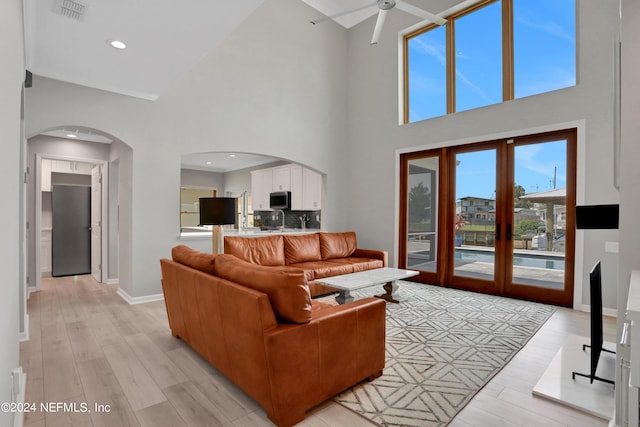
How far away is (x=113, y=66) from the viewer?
10.8 ft

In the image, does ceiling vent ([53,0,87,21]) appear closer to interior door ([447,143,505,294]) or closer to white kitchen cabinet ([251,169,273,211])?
interior door ([447,143,505,294])

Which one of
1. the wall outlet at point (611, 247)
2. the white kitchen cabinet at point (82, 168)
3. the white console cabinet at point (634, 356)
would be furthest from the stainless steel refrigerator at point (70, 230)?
the wall outlet at point (611, 247)

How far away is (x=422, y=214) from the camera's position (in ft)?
19.1

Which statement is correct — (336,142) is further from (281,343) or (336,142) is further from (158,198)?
(281,343)

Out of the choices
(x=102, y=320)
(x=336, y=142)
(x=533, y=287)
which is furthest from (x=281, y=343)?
(x=336, y=142)

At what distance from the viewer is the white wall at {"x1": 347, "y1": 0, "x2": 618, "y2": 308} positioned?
3922 millimetres

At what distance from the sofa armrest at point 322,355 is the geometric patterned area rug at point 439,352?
0.59ft

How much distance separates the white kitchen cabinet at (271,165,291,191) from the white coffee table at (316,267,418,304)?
4.04 meters

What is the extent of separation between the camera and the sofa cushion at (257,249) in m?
4.41

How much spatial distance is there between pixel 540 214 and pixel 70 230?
26.5ft

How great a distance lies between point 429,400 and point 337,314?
33.2 inches

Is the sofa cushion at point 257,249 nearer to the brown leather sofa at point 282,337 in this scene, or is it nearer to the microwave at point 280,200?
the brown leather sofa at point 282,337

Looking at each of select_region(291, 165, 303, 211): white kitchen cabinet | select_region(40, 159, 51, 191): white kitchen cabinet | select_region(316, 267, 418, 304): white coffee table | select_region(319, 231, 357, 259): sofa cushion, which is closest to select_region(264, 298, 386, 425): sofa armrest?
select_region(316, 267, 418, 304): white coffee table

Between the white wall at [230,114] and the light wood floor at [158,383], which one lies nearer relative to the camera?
the light wood floor at [158,383]
